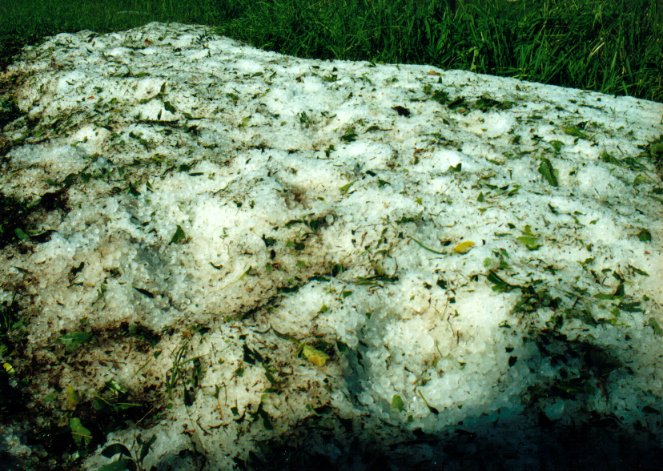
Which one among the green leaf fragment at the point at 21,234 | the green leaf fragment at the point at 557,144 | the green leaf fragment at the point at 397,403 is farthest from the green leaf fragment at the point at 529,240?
the green leaf fragment at the point at 21,234

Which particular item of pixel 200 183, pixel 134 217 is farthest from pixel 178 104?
pixel 134 217

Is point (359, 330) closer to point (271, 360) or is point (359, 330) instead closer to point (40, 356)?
point (271, 360)

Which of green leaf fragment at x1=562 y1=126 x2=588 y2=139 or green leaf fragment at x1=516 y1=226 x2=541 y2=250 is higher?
green leaf fragment at x1=562 y1=126 x2=588 y2=139

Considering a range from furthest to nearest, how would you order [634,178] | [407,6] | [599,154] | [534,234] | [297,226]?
[407,6]
[599,154]
[634,178]
[297,226]
[534,234]

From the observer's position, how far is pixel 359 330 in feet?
5.33

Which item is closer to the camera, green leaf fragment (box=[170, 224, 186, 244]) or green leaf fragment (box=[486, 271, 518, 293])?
green leaf fragment (box=[486, 271, 518, 293])

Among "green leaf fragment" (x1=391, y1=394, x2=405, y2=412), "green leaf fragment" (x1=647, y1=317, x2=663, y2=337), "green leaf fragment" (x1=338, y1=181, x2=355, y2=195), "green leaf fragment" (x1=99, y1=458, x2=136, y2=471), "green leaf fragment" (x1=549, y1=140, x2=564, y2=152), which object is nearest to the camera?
"green leaf fragment" (x1=99, y1=458, x2=136, y2=471)

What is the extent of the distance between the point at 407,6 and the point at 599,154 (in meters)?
1.93

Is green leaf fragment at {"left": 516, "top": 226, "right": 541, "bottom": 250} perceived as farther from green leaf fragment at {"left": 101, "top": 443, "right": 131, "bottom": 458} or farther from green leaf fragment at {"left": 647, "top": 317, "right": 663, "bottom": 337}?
green leaf fragment at {"left": 101, "top": 443, "right": 131, "bottom": 458}

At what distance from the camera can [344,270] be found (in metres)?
1.84

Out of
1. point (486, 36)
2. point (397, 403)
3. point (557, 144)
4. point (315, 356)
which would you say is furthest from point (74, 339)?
point (486, 36)

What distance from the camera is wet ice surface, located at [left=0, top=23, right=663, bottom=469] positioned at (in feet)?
4.63

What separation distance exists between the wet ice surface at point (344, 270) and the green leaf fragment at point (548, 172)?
1 centimetres

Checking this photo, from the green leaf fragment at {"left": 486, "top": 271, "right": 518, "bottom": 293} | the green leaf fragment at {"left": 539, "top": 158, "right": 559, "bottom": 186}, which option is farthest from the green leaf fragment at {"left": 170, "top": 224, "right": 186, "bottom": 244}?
the green leaf fragment at {"left": 539, "top": 158, "right": 559, "bottom": 186}
